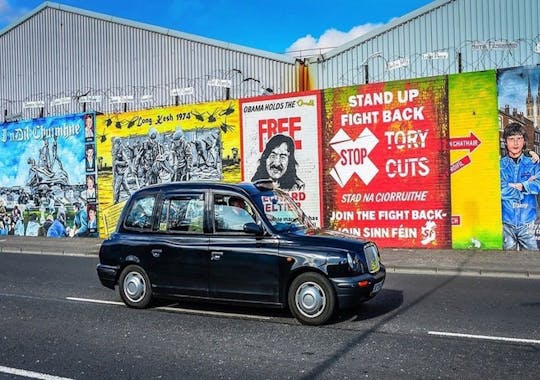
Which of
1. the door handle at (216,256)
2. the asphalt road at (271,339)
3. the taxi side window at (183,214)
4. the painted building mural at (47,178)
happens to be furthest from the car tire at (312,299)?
the painted building mural at (47,178)

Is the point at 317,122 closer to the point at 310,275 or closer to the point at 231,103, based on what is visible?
the point at 231,103

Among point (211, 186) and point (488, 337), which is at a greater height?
point (211, 186)

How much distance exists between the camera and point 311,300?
7.15 meters

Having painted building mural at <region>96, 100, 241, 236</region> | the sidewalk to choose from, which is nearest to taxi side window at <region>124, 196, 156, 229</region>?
the sidewalk

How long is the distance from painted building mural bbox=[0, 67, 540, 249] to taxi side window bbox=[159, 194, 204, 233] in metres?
8.64

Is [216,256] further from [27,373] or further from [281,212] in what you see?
[27,373]

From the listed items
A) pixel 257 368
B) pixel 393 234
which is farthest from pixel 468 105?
pixel 257 368

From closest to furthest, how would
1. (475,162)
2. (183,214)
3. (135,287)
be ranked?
(183,214)
(135,287)
(475,162)

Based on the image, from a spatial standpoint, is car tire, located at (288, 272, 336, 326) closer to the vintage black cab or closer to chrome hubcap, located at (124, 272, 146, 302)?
the vintage black cab

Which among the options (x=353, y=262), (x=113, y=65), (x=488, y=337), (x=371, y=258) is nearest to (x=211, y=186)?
(x=353, y=262)

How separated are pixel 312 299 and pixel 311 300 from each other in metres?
0.02

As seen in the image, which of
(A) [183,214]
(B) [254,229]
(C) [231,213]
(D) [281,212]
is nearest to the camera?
(B) [254,229]

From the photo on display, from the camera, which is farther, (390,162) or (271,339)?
(390,162)

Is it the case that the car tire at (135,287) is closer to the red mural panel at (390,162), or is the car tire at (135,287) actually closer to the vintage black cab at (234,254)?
the vintage black cab at (234,254)
